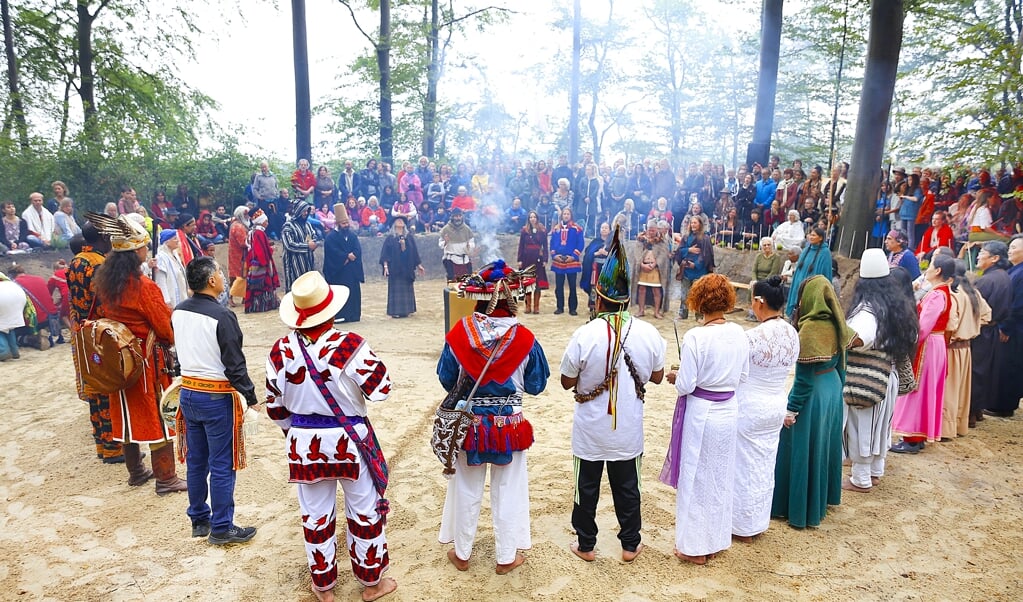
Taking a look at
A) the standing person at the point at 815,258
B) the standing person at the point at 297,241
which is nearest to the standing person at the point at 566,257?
the standing person at the point at 815,258

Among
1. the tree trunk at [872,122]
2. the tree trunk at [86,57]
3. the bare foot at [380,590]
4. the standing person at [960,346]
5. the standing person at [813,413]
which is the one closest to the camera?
the bare foot at [380,590]

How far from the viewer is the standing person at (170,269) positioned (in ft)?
20.6

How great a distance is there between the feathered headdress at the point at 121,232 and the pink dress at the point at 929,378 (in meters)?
6.19

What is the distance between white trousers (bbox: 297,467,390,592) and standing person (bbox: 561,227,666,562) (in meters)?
1.17

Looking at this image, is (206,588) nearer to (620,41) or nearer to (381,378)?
(381,378)

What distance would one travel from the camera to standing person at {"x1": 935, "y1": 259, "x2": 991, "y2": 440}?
18.0ft

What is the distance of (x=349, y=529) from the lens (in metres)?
3.41

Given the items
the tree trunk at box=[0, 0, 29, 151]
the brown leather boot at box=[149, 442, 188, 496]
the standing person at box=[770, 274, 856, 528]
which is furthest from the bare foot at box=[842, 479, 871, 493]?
the tree trunk at box=[0, 0, 29, 151]

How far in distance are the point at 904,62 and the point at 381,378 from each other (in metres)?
35.6

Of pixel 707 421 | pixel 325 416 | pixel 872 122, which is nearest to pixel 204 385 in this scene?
pixel 325 416

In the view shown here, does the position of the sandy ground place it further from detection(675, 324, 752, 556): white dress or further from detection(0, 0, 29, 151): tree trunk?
detection(0, 0, 29, 151): tree trunk

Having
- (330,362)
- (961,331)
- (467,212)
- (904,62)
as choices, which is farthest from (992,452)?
(904,62)

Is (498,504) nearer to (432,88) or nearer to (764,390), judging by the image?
(764,390)

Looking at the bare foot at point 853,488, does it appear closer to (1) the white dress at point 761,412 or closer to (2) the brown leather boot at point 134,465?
(1) the white dress at point 761,412
